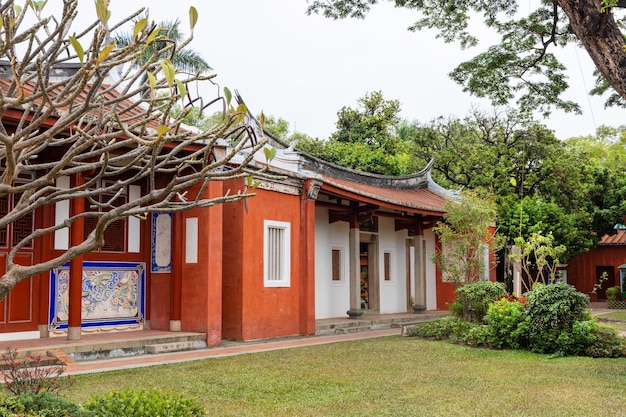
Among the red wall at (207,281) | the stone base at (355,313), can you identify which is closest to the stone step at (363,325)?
the stone base at (355,313)

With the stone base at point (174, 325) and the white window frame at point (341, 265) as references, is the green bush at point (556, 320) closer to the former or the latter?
the stone base at point (174, 325)

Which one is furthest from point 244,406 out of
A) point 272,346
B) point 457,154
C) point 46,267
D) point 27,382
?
point 457,154

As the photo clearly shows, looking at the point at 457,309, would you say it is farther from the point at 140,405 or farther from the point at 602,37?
the point at 140,405

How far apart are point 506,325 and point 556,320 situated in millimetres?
853

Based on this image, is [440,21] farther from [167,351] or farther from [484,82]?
[167,351]

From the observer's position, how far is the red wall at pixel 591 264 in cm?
2706

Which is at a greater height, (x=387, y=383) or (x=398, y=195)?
(x=398, y=195)

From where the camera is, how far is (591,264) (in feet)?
90.7

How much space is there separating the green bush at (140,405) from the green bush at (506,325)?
24.9 ft

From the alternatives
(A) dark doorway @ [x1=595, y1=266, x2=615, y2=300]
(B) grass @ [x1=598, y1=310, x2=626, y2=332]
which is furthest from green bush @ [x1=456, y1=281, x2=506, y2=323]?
(A) dark doorway @ [x1=595, y1=266, x2=615, y2=300]

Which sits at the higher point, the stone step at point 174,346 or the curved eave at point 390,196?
the curved eave at point 390,196

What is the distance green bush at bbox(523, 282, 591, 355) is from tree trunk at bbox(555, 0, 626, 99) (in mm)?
Result: 4061

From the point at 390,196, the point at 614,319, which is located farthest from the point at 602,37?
the point at 614,319

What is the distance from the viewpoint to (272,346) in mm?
10500
